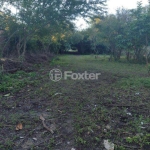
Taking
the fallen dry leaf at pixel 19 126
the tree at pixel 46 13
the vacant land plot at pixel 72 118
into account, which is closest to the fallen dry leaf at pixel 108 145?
the vacant land plot at pixel 72 118

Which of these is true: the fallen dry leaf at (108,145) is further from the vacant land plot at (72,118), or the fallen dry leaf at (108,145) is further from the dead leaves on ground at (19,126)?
the dead leaves on ground at (19,126)

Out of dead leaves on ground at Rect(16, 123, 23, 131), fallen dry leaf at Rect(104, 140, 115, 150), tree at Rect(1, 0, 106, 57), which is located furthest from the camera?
tree at Rect(1, 0, 106, 57)

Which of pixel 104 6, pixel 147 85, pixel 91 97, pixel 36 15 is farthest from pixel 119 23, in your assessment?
pixel 91 97

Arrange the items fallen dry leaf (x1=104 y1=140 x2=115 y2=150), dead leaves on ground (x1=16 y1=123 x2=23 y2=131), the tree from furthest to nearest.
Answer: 1. the tree
2. dead leaves on ground (x1=16 y1=123 x2=23 y2=131)
3. fallen dry leaf (x1=104 y1=140 x2=115 y2=150)

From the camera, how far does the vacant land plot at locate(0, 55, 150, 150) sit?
2.00 metres

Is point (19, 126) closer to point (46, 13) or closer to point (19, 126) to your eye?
point (19, 126)

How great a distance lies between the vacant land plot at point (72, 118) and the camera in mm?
1999

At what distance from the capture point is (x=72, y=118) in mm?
2605

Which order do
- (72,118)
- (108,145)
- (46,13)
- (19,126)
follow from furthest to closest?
(46,13), (72,118), (19,126), (108,145)

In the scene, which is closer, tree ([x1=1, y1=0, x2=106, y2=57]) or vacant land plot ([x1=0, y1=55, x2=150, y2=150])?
vacant land plot ([x1=0, y1=55, x2=150, y2=150])

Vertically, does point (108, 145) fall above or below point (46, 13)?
below

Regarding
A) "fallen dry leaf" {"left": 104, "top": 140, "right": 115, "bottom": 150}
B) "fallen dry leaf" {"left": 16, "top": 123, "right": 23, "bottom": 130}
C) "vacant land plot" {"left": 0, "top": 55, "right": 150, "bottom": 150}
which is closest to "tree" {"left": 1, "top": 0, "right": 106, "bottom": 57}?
"vacant land plot" {"left": 0, "top": 55, "right": 150, "bottom": 150}

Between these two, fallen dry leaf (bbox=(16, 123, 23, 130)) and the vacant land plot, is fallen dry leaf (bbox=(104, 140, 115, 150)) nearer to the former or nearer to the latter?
the vacant land plot

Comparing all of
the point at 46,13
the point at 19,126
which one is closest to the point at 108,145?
the point at 19,126
